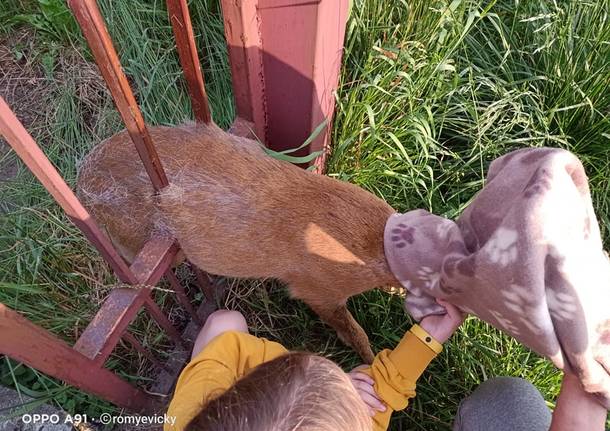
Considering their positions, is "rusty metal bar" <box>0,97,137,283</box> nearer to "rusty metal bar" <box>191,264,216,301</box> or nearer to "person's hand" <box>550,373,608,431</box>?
"rusty metal bar" <box>191,264,216,301</box>

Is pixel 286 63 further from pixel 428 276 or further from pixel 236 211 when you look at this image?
pixel 428 276

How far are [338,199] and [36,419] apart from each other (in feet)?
4.81

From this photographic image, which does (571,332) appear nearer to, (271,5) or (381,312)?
(381,312)

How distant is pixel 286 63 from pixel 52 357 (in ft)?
4.28

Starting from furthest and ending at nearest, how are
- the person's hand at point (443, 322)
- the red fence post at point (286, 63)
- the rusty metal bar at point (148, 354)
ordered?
the rusty metal bar at point (148, 354) < the red fence post at point (286, 63) < the person's hand at point (443, 322)

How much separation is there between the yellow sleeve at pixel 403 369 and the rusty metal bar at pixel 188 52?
1114 mm

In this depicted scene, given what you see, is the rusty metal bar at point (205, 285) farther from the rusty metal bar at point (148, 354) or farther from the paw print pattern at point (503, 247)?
the paw print pattern at point (503, 247)

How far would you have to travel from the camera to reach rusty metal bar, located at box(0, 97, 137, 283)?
42.8 inches

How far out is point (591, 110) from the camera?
2.43m

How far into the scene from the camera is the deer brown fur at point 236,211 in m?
1.96

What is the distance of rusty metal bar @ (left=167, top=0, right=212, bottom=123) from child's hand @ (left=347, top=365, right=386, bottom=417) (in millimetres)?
1112

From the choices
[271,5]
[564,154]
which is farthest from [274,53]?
[564,154]

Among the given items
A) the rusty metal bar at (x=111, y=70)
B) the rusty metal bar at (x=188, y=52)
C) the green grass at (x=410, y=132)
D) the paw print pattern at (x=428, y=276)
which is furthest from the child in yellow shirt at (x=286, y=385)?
the rusty metal bar at (x=188, y=52)

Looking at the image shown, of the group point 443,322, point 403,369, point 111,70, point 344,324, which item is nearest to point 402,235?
point 443,322
